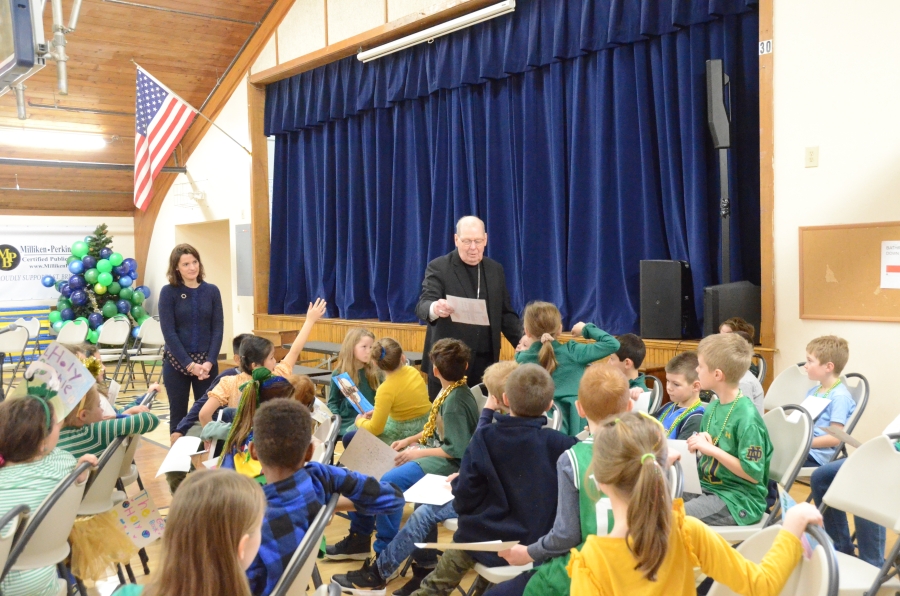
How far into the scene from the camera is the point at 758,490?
7.71ft

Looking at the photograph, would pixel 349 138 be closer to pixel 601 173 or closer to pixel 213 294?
pixel 601 173

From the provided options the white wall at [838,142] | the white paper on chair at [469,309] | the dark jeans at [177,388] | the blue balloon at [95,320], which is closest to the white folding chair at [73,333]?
the blue balloon at [95,320]

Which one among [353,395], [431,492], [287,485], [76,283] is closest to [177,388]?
[353,395]

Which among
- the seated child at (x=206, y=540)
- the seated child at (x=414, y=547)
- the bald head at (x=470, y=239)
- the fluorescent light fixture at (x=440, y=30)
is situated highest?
the fluorescent light fixture at (x=440, y=30)

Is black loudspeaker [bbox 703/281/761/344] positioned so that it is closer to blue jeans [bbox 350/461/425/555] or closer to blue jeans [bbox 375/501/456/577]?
blue jeans [bbox 350/461/425/555]

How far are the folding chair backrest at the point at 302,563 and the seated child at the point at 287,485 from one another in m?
0.07

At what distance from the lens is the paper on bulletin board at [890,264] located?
4.25m

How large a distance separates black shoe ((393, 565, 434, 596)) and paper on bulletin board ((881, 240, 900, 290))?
9.96 feet

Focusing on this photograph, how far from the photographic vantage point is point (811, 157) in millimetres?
4570

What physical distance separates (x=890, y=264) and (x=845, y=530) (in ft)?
6.96

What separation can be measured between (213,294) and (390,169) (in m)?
3.85

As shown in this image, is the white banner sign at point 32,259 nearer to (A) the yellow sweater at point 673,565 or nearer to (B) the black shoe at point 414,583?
(B) the black shoe at point 414,583

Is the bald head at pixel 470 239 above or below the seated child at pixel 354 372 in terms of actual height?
above

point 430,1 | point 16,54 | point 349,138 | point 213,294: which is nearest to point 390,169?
point 349,138
